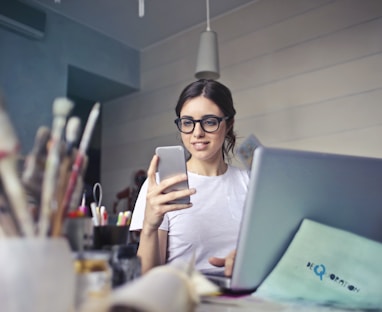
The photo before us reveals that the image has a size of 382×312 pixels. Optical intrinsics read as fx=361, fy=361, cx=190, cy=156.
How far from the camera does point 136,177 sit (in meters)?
3.18

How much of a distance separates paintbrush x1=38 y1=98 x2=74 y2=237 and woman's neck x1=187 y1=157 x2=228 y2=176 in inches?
40.1

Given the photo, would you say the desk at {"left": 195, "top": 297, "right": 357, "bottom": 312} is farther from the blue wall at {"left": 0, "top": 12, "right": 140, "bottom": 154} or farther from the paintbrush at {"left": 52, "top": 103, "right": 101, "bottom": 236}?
the blue wall at {"left": 0, "top": 12, "right": 140, "bottom": 154}

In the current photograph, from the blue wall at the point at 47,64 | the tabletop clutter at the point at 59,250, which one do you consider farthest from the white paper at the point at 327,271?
the blue wall at the point at 47,64

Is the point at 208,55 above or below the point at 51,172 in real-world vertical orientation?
above

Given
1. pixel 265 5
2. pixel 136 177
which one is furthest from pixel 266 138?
pixel 136 177

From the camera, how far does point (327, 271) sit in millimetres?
644

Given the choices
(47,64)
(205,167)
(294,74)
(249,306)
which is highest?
(47,64)

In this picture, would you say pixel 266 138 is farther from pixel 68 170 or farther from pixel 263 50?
pixel 68 170

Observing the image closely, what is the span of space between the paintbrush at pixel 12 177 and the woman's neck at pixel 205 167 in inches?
41.4

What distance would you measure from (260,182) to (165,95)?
8.84 ft

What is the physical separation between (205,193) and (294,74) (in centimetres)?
147

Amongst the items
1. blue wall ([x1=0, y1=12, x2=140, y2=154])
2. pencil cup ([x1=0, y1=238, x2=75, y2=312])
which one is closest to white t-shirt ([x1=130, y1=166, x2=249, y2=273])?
pencil cup ([x1=0, y1=238, x2=75, y2=312])

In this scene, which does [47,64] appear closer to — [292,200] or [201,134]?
[201,134]

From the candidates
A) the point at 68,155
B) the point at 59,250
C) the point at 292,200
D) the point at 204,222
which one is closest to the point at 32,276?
the point at 59,250
